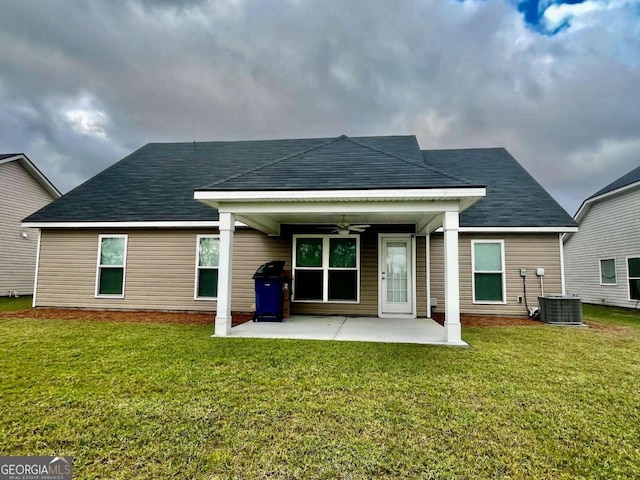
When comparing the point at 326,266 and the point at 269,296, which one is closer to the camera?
the point at 269,296

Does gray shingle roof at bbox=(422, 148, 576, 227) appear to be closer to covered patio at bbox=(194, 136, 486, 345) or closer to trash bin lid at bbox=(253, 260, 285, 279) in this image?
covered patio at bbox=(194, 136, 486, 345)

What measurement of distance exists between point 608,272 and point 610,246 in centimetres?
100

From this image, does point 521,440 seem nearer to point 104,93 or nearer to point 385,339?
point 385,339

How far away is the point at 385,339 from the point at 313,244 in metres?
3.73

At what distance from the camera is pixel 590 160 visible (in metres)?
21.2

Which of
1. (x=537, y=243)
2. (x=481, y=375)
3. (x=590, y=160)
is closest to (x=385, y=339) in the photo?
(x=481, y=375)

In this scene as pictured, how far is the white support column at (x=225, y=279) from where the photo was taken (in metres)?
5.99

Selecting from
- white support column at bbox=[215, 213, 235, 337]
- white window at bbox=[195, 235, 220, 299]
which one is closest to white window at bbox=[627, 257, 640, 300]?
white support column at bbox=[215, 213, 235, 337]

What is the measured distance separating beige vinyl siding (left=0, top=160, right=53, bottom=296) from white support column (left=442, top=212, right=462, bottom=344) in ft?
53.2

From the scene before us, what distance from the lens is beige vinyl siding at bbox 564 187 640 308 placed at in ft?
→ 37.6

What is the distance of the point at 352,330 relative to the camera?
651 centimetres

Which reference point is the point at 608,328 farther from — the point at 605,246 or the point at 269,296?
the point at 269,296

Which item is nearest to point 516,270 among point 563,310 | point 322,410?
point 563,310

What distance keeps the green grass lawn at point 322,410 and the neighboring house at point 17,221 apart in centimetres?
1097
